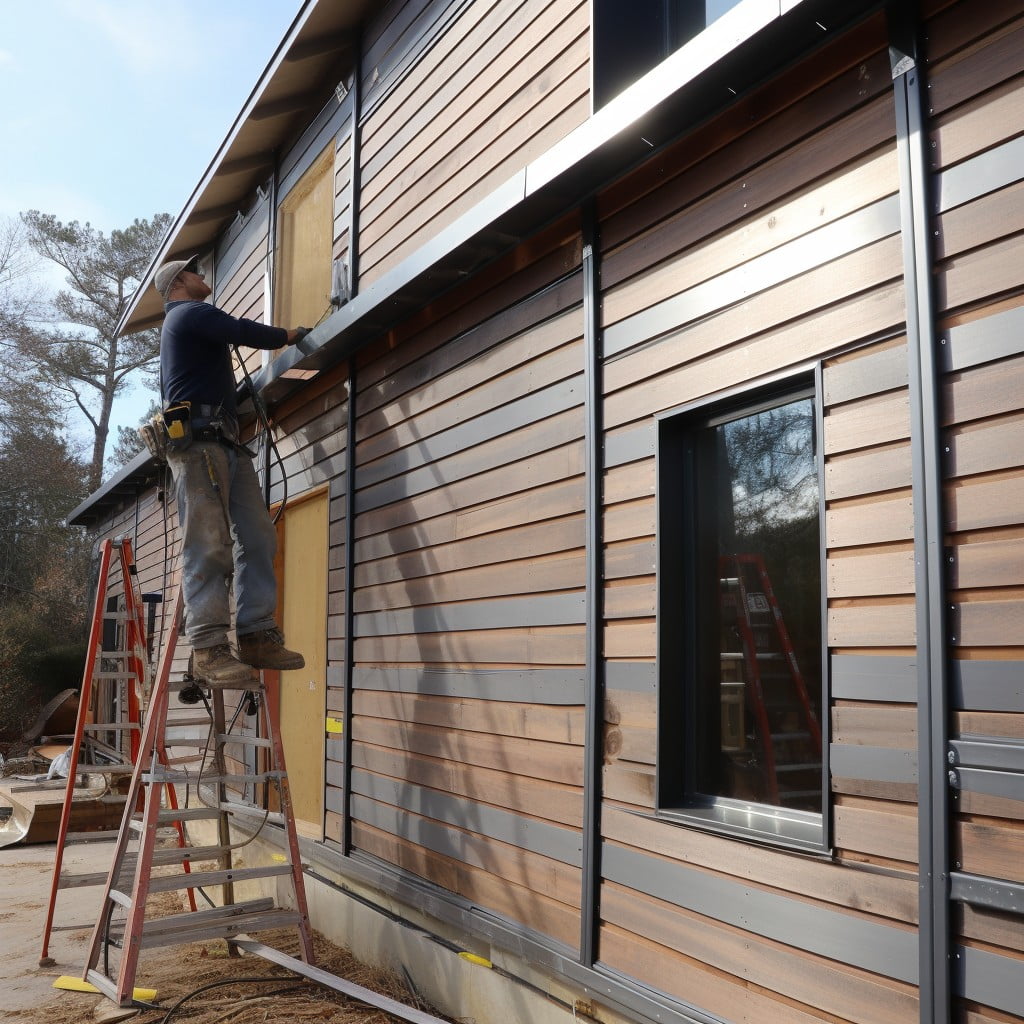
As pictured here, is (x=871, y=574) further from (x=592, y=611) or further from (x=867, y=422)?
(x=592, y=611)

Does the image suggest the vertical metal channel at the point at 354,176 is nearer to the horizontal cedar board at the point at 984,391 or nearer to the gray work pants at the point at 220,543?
the gray work pants at the point at 220,543

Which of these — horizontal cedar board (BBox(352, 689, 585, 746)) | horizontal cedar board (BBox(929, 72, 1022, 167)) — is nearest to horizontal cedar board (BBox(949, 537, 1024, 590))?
horizontal cedar board (BBox(929, 72, 1022, 167))

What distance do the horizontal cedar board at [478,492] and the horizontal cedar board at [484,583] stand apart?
27cm

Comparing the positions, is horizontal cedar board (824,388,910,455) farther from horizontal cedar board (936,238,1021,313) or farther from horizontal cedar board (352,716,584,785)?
horizontal cedar board (352,716,584,785)

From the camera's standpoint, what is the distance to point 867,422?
115 inches

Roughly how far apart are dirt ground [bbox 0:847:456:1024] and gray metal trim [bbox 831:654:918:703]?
2.86 m

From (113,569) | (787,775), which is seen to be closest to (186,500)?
(787,775)

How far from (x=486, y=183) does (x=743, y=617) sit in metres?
2.91

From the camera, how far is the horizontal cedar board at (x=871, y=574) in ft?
9.05

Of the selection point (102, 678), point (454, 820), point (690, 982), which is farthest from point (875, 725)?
point (102, 678)

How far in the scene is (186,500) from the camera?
543cm

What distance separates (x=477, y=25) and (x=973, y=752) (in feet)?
15.2

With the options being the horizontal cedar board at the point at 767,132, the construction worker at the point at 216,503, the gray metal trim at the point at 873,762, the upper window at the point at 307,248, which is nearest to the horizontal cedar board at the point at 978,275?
the horizontal cedar board at the point at 767,132

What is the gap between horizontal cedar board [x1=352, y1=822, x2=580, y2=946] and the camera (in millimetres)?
4062
